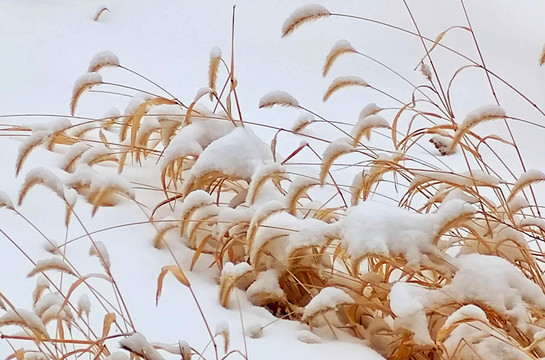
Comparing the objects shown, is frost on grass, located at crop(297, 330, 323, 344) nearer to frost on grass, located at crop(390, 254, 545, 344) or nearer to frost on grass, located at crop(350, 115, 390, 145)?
frost on grass, located at crop(390, 254, 545, 344)

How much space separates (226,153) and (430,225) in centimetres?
38

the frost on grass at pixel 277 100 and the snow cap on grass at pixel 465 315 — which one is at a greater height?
the frost on grass at pixel 277 100

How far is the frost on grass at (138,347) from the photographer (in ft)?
2.48

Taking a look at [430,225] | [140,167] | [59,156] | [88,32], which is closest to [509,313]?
[430,225]

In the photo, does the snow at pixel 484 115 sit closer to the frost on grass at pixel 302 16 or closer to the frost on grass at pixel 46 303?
the frost on grass at pixel 302 16

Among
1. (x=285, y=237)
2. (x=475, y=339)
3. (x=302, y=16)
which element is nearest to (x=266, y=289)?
(x=285, y=237)

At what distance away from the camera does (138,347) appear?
0.77m

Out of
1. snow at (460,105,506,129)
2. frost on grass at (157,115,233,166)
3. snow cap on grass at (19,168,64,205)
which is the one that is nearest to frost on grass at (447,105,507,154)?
snow at (460,105,506,129)

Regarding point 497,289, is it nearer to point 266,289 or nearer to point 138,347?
point 266,289

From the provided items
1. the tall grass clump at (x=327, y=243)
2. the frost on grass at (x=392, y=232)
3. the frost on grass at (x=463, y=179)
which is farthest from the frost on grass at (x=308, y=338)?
the frost on grass at (x=463, y=179)

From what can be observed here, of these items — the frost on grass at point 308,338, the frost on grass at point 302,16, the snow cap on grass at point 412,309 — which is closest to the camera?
the snow cap on grass at point 412,309

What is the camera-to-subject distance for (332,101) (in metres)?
2.20

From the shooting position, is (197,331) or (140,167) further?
(140,167)

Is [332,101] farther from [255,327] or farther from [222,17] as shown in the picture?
[255,327]
